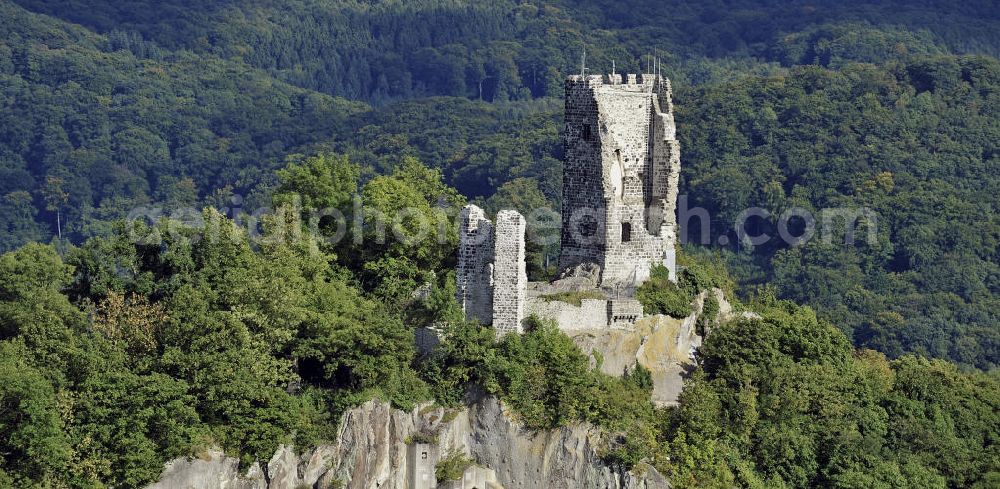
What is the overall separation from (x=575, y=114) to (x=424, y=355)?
7949mm

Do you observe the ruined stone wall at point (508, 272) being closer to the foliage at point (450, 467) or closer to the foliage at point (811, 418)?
the foliage at point (450, 467)

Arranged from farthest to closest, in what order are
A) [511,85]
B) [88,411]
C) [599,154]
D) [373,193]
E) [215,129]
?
1. [511,85]
2. [215,129]
3. [373,193]
4. [599,154]
5. [88,411]

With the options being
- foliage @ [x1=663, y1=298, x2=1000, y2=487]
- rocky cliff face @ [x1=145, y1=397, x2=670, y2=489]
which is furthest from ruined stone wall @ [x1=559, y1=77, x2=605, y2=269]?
rocky cliff face @ [x1=145, y1=397, x2=670, y2=489]

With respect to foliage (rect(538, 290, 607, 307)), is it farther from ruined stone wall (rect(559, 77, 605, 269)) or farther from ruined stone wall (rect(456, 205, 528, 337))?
ruined stone wall (rect(559, 77, 605, 269))

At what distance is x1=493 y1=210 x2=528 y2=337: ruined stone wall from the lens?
5050cm

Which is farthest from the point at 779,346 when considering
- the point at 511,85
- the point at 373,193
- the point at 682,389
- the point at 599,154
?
the point at 511,85

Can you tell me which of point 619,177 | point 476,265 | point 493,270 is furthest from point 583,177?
point 493,270

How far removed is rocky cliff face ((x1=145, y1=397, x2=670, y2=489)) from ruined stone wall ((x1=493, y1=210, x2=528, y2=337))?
207 centimetres

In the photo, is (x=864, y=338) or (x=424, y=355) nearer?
(x=424, y=355)

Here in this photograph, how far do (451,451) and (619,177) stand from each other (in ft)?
30.6

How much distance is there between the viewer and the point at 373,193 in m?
57.2

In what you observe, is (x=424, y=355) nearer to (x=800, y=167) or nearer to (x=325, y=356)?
(x=325, y=356)

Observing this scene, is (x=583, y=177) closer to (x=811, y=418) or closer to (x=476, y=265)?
(x=476, y=265)

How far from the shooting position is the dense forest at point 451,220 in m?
49.5
